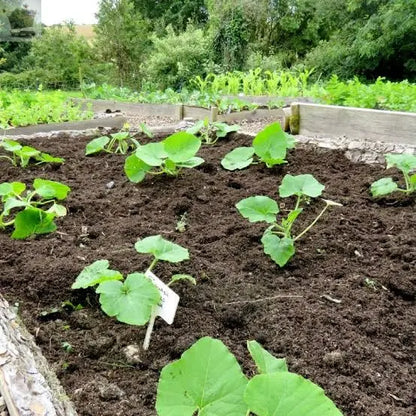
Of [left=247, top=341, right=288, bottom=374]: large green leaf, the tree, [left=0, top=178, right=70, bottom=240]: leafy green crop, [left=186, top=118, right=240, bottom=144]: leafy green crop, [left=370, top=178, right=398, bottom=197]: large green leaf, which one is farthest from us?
the tree

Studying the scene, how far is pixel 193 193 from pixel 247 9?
1297 cm

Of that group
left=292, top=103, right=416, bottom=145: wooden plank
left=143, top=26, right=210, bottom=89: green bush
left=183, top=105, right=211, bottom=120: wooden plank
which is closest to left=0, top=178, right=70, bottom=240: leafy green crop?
left=292, top=103, right=416, bottom=145: wooden plank

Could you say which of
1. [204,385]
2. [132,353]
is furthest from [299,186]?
[204,385]

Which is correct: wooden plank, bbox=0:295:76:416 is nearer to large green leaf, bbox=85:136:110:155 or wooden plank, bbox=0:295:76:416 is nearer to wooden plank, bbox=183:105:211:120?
large green leaf, bbox=85:136:110:155

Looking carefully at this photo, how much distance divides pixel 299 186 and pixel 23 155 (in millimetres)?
1668

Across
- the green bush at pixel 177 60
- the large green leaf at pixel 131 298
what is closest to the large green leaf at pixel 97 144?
the large green leaf at pixel 131 298

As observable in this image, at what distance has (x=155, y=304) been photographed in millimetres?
1259

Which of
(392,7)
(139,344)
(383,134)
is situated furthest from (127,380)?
(392,7)

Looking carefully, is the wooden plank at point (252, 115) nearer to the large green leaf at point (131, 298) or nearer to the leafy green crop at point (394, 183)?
the leafy green crop at point (394, 183)

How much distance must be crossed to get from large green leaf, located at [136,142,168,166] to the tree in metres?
12.7

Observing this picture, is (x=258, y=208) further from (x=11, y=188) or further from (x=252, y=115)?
(x=252, y=115)

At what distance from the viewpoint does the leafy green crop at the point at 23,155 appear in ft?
8.78

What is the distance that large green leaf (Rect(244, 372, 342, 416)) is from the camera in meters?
0.74

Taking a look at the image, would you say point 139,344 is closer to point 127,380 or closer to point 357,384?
point 127,380
